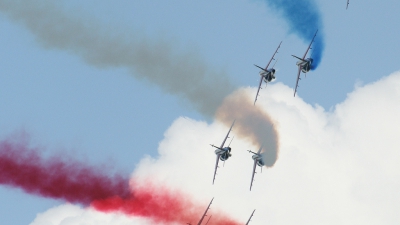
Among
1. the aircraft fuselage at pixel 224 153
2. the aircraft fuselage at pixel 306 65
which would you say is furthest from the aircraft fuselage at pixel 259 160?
the aircraft fuselage at pixel 306 65

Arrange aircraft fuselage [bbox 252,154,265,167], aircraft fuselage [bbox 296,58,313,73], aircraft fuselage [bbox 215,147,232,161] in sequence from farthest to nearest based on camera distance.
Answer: aircraft fuselage [bbox 252,154,265,167], aircraft fuselage [bbox 215,147,232,161], aircraft fuselage [bbox 296,58,313,73]

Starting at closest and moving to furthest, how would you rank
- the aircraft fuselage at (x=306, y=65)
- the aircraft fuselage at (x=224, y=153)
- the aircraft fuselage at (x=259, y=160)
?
the aircraft fuselage at (x=306, y=65)
the aircraft fuselage at (x=224, y=153)
the aircraft fuselage at (x=259, y=160)

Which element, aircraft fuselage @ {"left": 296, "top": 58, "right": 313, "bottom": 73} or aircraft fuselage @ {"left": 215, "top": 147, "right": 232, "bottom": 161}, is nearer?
aircraft fuselage @ {"left": 296, "top": 58, "right": 313, "bottom": 73}

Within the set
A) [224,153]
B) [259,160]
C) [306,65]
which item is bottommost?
[224,153]

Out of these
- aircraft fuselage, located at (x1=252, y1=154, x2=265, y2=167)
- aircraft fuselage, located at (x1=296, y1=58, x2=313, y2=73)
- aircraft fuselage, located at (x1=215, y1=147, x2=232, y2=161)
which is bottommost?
aircraft fuselage, located at (x1=215, y1=147, x2=232, y2=161)

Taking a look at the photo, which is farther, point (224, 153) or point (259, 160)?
point (259, 160)

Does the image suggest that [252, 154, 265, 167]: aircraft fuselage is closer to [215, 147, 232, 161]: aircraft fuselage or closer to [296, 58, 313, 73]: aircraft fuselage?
[215, 147, 232, 161]: aircraft fuselage

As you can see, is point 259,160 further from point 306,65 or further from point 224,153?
point 306,65

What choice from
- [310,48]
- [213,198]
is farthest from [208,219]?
[310,48]

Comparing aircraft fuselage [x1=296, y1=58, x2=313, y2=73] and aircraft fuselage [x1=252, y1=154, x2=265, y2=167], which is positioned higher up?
aircraft fuselage [x1=296, y1=58, x2=313, y2=73]

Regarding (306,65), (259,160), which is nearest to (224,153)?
(259,160)

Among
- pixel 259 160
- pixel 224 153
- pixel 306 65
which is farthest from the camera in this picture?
pixel 259 160

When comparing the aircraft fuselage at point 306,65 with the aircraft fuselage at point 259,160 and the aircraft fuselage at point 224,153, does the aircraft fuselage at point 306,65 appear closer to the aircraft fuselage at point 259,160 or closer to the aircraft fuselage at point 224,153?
the aircraft fuselage at point 259,160

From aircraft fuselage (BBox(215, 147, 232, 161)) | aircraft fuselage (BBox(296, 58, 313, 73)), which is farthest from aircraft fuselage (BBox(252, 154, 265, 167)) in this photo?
aircraft fuselage (BBox(296, 58, 313, 73))
